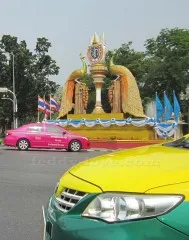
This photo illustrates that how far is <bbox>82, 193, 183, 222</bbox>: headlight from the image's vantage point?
8.07 ft

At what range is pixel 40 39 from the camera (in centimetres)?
5884

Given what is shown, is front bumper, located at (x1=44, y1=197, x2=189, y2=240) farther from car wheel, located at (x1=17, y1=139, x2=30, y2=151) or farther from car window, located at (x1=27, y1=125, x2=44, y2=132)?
car window, located at (x1=27, y1=125, x2=44, y2=132)

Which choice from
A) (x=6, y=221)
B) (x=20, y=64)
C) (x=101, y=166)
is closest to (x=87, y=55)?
(x=20, y=64)

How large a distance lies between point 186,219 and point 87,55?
3397 cm

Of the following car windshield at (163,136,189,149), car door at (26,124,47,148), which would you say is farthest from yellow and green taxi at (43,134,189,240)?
car door at (26,124,47,148)

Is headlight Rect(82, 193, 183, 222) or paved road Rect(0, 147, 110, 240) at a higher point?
headlight Rect(82, 193, 183, 222)

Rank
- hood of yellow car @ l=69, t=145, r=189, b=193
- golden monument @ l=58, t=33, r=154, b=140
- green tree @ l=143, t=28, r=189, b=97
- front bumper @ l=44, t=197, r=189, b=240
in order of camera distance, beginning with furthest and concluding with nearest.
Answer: green tree @ l=143, t=28, r=189, b=97
golden monument @ l=58, t=33, r=154, b=140
hood of yellow car @ l=69, t=145, r=189, b=193
front bumper @ l=44, t=197, r=189, b=240

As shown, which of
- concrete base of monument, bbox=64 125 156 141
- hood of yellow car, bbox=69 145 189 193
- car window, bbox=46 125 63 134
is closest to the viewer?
hood of yellow car, bbox=69 145 189 193

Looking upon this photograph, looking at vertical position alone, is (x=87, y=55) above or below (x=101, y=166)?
above

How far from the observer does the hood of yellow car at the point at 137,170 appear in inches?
102

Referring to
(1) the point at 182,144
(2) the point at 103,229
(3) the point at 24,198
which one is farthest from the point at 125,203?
(3) the point at 24,198

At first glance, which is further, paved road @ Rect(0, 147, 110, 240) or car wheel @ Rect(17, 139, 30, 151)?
car wheel @ Rect(17, 139, 30, 151)

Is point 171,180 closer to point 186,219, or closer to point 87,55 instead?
point 186,219

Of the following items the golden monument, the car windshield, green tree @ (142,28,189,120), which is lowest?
the car windshield
